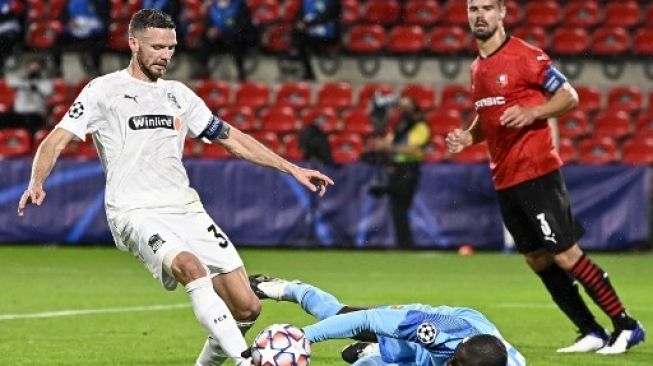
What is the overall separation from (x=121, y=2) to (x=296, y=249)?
6947 mm

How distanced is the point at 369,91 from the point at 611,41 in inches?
163

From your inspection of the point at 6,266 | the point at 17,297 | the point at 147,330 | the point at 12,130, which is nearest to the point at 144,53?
the point at 147,330

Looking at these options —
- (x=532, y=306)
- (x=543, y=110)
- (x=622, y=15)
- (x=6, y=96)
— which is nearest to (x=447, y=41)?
(x=622, y=15)

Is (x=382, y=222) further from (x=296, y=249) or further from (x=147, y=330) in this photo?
(x=147, y=330)

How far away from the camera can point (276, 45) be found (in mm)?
23859

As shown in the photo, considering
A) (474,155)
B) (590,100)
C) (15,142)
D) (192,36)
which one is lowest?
(15,142)

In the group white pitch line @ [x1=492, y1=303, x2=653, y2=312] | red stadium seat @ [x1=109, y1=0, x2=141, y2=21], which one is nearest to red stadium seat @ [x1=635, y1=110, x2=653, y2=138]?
red stadium seat @ [x1=109, y1=0, x2=141, y2=21]

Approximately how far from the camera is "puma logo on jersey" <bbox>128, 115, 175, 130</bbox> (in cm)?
760

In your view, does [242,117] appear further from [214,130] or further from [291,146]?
[214,130]

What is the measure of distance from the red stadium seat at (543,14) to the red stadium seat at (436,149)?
367 centimetres

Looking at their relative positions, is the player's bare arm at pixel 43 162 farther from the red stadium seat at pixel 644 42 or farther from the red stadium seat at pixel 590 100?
the red stadium seat at pixel 644 42

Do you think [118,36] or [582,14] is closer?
[118,36]

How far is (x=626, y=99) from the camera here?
2255 cm

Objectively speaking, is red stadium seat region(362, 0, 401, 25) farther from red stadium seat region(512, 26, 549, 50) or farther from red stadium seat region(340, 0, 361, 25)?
red stadium seat region(512, 26, 549, 50)
